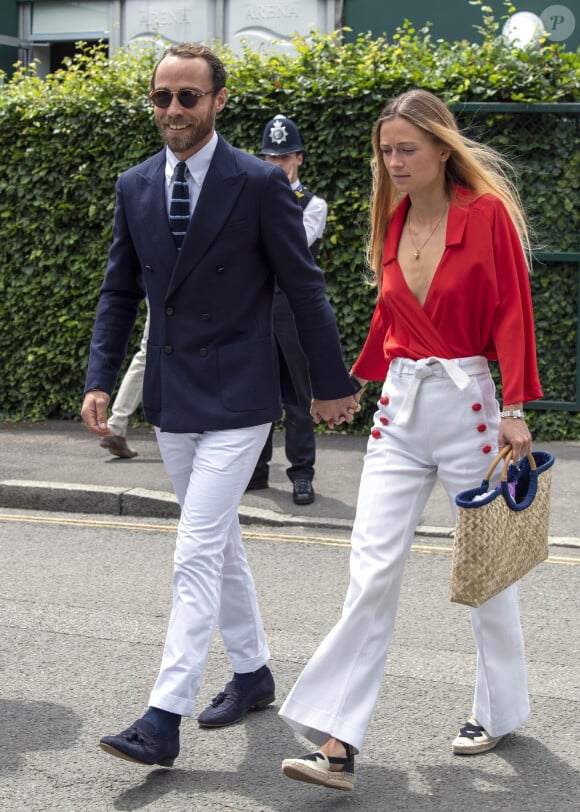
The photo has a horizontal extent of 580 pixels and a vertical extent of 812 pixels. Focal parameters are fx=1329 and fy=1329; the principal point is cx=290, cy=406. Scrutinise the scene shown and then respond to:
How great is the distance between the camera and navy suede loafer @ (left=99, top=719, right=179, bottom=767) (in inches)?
147

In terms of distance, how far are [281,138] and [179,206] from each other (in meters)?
4.01

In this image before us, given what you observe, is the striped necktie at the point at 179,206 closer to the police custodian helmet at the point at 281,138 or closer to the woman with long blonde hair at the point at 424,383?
the woman with long blonde hair at the point at 424,383

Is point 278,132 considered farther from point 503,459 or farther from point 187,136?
point 503,459

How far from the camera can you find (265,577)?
20.9 ft

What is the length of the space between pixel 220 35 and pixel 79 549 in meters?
Answer: 10.1

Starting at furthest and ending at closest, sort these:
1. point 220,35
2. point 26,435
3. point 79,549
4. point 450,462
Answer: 1. point 220,35
2. point 26,435
3. point 79,549
4. point 450,462

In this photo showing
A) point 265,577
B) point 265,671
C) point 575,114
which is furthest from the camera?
point 575,114

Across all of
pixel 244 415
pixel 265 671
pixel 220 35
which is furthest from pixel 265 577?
pixel 220 35

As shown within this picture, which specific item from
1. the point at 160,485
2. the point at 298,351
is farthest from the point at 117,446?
the point at 298,351

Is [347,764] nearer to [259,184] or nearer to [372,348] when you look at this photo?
[372,348]

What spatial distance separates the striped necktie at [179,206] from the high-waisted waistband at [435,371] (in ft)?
2.68

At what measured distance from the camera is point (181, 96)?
395cm

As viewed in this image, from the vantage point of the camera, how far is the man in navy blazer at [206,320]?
3975 mm

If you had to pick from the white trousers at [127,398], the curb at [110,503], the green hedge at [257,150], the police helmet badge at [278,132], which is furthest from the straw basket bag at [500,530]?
the white trousers at [127,398]
